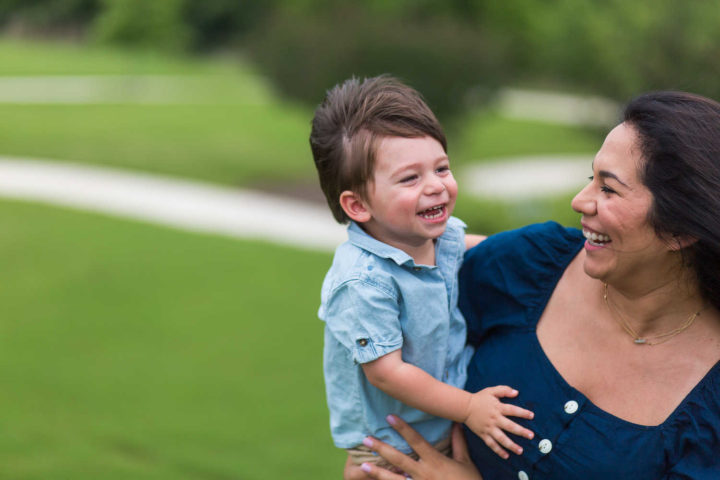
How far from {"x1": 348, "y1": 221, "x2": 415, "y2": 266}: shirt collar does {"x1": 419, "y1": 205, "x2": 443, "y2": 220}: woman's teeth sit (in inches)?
3.9

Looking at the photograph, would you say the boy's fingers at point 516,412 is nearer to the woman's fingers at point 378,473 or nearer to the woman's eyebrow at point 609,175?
the woman's fingers at point 378,473

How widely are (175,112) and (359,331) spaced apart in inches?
601

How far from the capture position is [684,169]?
1777 mm

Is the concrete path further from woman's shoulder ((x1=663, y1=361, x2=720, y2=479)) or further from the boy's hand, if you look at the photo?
woman's shoulder ((x1=663, y1=361, x2=720, y2=479))

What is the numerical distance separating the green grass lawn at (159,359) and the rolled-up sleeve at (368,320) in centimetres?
232

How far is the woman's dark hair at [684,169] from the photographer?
1.78 m

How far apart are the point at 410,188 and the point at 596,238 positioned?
1.37 ft

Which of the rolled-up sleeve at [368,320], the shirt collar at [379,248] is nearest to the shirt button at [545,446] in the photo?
the rolled-up sleeve at [368,320]

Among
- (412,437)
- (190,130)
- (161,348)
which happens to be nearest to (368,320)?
(412,437)

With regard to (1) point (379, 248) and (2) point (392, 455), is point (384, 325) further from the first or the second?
(2) point (392, 455)

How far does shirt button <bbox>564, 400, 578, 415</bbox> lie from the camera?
190 centimetres

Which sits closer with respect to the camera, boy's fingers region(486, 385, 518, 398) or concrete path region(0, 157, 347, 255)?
boy's fingers region(486, 385, 518, 398)

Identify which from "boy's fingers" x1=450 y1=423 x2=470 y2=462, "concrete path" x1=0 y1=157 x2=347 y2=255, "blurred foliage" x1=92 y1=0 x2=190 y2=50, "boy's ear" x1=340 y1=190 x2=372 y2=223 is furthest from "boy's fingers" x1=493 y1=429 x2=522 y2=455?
"blurred foliage" x1=92 y1=0 x2=190 y2=50

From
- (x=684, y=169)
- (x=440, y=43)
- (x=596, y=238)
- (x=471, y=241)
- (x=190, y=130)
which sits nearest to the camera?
(x=684, y=169)
